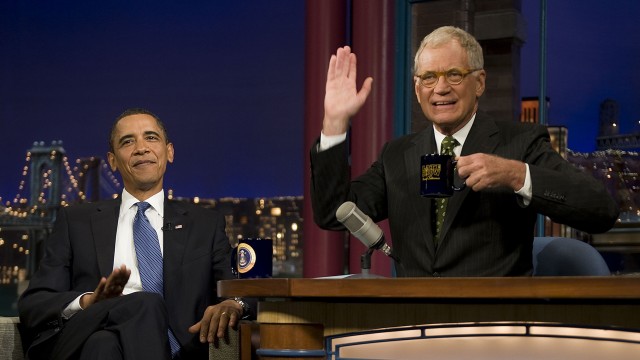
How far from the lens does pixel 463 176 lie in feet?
6.06

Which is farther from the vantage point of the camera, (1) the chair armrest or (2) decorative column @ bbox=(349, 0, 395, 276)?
(2) decorative column @ bbox=(349, 0, 395, 276)

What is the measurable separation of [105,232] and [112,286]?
0.41 metres

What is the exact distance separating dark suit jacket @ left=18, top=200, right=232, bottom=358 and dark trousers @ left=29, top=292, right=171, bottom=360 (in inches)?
8.7

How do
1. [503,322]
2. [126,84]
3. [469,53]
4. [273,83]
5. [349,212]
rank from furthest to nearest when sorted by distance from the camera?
[126,84], [273,83], [469,53], [349,212], [503,322]

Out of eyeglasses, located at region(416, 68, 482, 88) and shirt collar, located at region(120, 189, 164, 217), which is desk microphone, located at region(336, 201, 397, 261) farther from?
shirt collar, located at region(120, 189, 164, 217)

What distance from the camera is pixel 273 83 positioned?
7.42 meters

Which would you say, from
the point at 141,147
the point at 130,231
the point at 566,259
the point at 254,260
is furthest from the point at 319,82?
the point at 254,260

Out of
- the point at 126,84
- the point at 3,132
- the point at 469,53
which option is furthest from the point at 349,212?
the point at 3,132

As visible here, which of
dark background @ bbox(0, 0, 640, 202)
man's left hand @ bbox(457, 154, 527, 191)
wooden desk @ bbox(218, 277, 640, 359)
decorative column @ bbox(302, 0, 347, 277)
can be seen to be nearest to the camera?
wooden desk @ bbox(218, 277, 640, 359)

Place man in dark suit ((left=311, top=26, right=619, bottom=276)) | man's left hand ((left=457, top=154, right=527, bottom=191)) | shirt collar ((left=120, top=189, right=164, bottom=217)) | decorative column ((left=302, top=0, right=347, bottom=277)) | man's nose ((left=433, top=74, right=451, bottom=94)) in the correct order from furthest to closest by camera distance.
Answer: decorative column ((left=302, top=0, right=347, bottom=277)) < shirt collar ((left=120, top=189, right=164, bottom=217)) < man's nose ((left=433, top=74, right=451, bottom=94)) < man in dark suit ((left=311, top=26, right=619, bottom=276)) < man's left hand ((left=457, top=154, right=527, bottom=191))

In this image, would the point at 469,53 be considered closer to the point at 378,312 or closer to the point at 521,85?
the point at 378,312

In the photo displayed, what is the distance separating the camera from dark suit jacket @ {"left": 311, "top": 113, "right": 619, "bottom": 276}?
1946mm

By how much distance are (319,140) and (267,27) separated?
18.0 ft

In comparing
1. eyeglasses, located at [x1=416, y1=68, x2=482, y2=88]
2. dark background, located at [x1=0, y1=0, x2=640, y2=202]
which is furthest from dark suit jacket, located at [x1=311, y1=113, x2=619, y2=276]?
dark background, located at [x1=0, y1=0, x2=640, y2=202]
